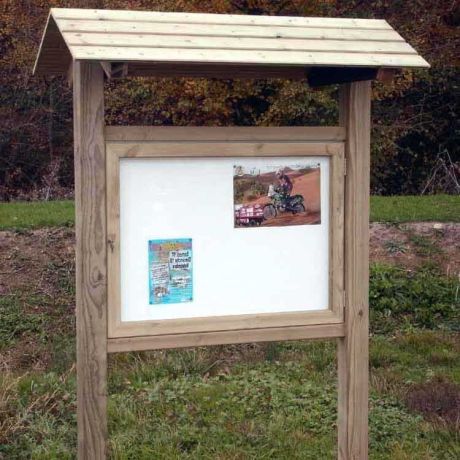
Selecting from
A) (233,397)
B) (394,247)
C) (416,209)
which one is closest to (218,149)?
(233,397)

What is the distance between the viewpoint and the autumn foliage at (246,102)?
46.4ft

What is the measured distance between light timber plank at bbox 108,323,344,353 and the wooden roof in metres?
1.24

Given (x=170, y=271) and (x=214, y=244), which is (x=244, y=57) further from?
(x=170, y=271)

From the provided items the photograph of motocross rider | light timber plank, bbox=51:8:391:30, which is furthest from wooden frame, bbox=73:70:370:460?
light timber plank, bbox=51:8:391:30

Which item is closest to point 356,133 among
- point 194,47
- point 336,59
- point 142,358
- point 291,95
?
point 336,59

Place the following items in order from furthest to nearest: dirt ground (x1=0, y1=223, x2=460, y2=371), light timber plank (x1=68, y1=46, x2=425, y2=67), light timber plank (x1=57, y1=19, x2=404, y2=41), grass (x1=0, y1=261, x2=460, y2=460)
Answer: dirt ground (x1=0, y1=223, x2=460, y2=371) → grass (x1=0, y1=261, x2=460, y2=460) → light timber plank (x1=57, y1=19, x2=404, y2=41) → light timber plank (x1=68, y1=46, x2=425, y2=67)

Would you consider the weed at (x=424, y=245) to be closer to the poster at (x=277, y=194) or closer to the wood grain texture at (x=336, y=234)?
the wood grain texture at (x=336, y=234)

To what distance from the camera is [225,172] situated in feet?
12.8

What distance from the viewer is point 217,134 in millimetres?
3889

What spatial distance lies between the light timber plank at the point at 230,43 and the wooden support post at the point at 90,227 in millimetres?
199

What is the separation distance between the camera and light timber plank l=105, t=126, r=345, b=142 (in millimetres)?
3775

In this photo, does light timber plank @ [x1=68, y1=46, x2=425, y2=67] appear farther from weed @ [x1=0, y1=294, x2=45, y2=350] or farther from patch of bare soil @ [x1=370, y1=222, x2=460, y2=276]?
patch of bare soil @ [x1=370, y1=222, x2=460, y2=276]

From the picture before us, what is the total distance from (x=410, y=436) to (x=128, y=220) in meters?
2.30

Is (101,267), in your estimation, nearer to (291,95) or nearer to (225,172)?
(225,172)
